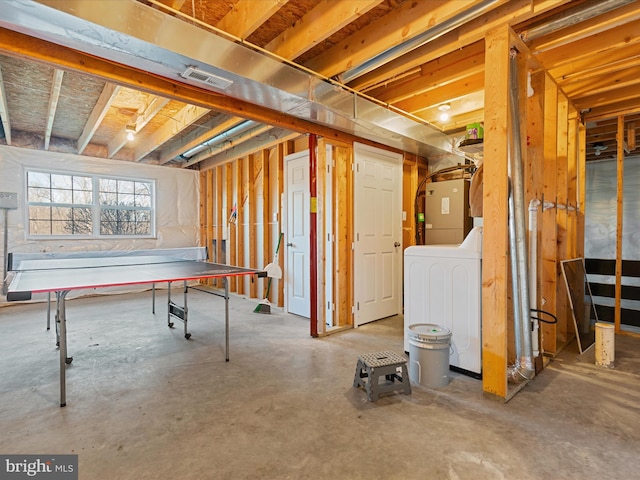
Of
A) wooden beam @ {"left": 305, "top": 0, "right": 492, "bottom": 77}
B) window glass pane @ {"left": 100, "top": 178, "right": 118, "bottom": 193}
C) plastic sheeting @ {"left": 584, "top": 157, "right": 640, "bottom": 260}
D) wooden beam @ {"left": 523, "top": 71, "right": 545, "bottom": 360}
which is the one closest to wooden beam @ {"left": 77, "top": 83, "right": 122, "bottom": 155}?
window glass pane @ {"left": 100, "top": 178, "right": 118, "bottom": 193}

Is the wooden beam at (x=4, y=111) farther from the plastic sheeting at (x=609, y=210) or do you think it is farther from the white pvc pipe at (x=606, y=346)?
the plastic sheeting at (x=609, y=210)

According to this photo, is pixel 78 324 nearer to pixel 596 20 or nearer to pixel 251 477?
pixel 251 477

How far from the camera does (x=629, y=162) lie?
493cm

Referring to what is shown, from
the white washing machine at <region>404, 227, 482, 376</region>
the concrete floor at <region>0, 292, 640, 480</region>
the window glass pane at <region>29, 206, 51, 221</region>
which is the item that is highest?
the window glass pane at <region>29, 206, 51, 221</region>

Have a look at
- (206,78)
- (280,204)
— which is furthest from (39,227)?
(206,78)

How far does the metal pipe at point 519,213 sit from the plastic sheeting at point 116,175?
630 cm

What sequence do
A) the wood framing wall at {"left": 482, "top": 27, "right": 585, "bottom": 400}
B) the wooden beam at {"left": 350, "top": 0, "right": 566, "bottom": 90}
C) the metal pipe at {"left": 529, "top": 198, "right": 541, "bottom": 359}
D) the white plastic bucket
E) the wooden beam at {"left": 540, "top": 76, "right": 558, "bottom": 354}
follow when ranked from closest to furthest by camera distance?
the wooden beam at {"left": 350, "top": 0, "right": 566, "bottom": 90}, the wood framing wall at {"left": 482, "top": 27, "right": 585, "bottom": 400}, the white plastic bucket, the metal pipe at {"left": 529, "top": 198, "right": 541, "bottom": 359}, the wooden beam at {"left": 540, "top": 76, "right": 558, "bottom": 354}

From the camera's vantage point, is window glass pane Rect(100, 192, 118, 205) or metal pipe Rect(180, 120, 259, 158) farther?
window glass pane Rect(100, 192, 118, 205)

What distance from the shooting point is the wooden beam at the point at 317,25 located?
85.0 inches

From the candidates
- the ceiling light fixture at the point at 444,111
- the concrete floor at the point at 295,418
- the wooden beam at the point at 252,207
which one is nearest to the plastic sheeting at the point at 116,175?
the wooden beam at the point at 252,207

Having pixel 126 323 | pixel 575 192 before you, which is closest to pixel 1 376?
pixel 126 323

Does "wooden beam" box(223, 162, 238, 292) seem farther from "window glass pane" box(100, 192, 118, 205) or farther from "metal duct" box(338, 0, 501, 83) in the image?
"metal duct" box(338, 0, 501, 83)

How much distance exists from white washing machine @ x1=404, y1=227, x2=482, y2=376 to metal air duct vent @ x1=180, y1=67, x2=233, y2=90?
2.08m

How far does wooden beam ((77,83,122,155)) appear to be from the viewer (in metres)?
3.47
